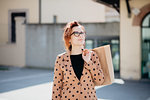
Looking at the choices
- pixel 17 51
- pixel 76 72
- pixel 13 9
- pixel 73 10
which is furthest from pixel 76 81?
pixel 13 9

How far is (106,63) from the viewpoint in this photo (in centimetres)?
300

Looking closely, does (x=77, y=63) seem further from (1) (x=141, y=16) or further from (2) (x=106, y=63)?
(1) (x=141, y=16)

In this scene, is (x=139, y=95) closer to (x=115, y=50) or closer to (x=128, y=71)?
(x=128, y=71)

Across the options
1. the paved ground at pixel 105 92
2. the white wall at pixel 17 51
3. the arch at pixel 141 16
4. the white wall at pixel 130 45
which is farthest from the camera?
the white wall at pixel 17 51

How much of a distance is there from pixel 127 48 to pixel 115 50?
295 cm

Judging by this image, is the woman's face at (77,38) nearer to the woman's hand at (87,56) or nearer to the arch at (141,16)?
the woman's hand at (87,56)

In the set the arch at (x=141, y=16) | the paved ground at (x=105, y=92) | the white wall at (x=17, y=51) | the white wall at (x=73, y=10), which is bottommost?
the paved ground at (x=105, y=92)

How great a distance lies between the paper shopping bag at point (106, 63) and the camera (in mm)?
2963

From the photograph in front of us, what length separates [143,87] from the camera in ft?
33.2

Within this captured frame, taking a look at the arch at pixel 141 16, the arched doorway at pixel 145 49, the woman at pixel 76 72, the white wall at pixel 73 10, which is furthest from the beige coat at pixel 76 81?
the white wall at pixel 73 10

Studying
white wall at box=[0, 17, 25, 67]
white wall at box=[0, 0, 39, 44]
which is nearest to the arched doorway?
Answer: white wall at box=[0, 17, 25, 67]

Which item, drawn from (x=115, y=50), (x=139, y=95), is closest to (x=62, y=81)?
(x=139, y=95)

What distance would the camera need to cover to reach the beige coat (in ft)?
9.60

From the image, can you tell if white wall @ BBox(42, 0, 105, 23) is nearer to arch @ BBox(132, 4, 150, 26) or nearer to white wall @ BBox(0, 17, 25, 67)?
white wall @ BBox(0, 17, 25, 67)
